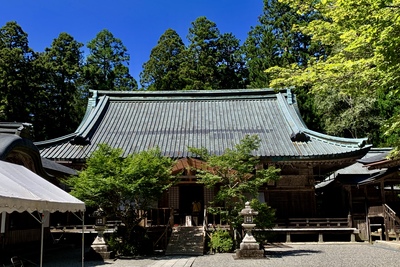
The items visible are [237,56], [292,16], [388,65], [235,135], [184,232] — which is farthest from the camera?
[237,56]

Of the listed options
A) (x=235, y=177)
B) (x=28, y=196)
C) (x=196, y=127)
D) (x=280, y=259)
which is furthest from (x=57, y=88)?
(x=28, y=196)

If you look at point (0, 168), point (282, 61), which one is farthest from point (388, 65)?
point (282, 61)

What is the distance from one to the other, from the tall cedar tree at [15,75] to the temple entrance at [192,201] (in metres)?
17.5

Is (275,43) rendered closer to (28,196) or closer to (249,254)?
(249,254)

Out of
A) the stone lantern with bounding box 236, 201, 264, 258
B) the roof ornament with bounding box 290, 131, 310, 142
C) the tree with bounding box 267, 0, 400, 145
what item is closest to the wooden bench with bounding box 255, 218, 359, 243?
the roof ornament with bounding box 290, 131, 310, 142

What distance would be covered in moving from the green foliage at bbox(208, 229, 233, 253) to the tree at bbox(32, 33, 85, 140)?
78.7 ft

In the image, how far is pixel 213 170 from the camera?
13.9 metres

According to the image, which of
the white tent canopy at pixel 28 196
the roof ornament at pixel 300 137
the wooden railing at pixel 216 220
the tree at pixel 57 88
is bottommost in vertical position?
the wooden railing at pixel 216 220

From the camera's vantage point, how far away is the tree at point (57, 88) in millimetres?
32562

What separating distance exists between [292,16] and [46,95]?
26231 millimetres

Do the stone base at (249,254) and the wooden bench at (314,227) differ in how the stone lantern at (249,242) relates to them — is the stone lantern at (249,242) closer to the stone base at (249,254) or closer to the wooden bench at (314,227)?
the stone base at (249,254)

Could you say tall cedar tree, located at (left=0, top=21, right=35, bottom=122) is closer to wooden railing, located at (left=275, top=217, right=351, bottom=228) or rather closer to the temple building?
the temple building

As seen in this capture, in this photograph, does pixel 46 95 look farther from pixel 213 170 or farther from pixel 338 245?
pixel 338 245

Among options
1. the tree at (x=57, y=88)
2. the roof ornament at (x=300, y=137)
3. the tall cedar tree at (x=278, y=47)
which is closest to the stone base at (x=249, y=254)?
the roof ornament at (x=300, y=137)
